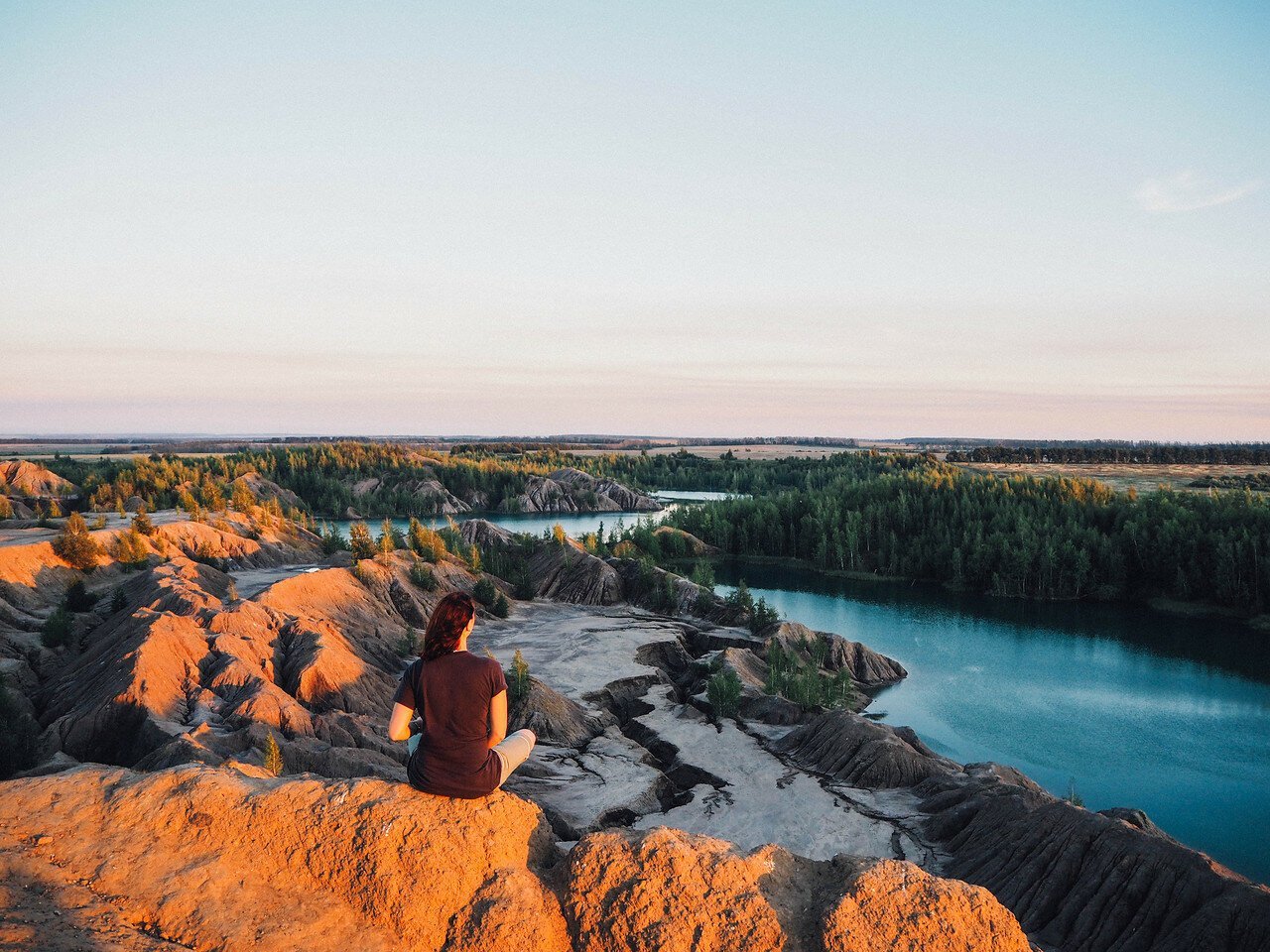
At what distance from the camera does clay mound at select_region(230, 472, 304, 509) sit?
111438 mm

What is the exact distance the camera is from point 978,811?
67.7ft

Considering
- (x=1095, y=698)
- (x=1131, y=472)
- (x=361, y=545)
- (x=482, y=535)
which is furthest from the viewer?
(x=1131, y=472)

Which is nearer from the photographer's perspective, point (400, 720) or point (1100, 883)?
point (400, 720)

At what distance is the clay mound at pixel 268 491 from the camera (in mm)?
111438

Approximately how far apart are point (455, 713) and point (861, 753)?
21.6 metres

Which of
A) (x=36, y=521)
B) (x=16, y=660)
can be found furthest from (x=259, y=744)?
(x=36, y=521)

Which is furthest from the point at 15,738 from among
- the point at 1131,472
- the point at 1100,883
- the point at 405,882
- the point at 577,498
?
the point at 1131,472

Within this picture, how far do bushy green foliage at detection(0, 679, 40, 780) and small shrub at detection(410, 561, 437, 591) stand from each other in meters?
24.7

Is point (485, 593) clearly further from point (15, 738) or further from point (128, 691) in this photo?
point (15, 738)

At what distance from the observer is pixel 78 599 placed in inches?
1280

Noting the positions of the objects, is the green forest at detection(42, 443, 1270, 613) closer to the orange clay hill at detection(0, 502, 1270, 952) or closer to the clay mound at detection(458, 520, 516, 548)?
the clay mound at detection(458, 520, 516, 548)

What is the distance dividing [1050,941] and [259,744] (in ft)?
60.2

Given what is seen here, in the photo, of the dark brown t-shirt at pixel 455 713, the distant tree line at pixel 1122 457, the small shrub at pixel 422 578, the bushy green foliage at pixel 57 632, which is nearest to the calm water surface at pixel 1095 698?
the small shrub at pixel 422 578

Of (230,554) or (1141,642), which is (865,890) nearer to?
(230,554)
